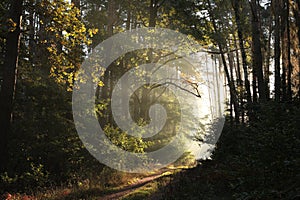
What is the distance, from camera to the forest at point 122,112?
8367mm

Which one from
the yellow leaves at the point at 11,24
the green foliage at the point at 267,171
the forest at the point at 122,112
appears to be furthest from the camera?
the yellow leaves at the point at 11,24

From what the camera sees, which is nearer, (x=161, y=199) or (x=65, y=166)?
(x=161, y=199)

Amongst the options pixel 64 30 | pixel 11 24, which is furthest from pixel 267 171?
pixel 11 24

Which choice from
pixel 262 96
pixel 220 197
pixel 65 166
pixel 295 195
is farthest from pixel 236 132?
pixel 295 195

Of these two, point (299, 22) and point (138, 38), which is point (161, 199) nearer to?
point (299, 22)

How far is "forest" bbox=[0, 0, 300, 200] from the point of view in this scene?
27.5 feet

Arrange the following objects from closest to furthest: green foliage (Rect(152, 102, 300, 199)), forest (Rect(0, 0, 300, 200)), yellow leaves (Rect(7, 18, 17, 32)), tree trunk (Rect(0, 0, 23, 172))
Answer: green foliage (Rect(152, 102, 300, 199)) < forest (Rect(0, 0, 300, 200)) < yellow leaves (Rect(7, 18, 17, 32)) < tree trunk (Rect(0, 0, 23, 172))

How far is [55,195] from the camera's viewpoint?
10.3 meters

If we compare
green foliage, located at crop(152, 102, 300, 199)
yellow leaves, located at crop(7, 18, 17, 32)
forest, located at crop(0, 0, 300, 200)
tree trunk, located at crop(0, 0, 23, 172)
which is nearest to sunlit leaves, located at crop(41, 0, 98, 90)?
forest, located at crop(0, 0, 300, 200)

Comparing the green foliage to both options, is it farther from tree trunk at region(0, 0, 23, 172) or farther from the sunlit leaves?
tree trunk at region(0, 0, 23, 172)

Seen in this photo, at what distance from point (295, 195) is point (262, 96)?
8300 millimetres

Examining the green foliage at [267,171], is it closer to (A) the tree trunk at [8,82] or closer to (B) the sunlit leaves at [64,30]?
(B) the sunlit leaves at [64,30]

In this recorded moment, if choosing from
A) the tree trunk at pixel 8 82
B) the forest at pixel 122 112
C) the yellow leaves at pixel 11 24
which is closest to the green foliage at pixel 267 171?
the forest at pixel 122 112

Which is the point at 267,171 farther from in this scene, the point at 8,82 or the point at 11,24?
the point at 8,82
